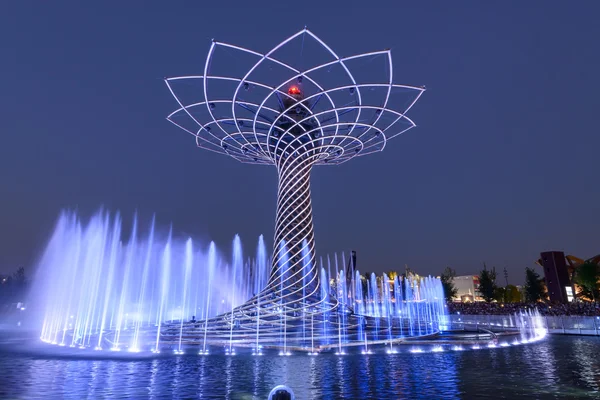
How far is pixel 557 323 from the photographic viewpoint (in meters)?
28.2

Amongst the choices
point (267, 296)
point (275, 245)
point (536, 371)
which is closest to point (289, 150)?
point (275, 245)

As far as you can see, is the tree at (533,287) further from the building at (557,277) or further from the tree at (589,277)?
the tree at (589,277)

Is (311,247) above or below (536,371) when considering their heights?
above

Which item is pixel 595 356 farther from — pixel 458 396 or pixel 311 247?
pixel 311 247

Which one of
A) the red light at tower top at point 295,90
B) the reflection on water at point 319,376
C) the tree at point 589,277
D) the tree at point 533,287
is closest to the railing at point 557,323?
the reflection on water at point 319,376

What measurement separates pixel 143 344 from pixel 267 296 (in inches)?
334

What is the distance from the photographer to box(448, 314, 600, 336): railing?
25.8m

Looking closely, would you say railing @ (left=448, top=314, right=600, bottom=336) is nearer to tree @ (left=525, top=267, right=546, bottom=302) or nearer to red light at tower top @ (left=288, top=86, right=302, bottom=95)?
red light at tower top @ (left=288, top=86, right=302, bottom=95)

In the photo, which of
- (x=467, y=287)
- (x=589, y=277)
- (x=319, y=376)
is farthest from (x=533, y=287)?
(x=319, y=376)

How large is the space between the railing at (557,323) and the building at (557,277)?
165 feet

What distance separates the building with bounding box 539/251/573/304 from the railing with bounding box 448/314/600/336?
5020cm

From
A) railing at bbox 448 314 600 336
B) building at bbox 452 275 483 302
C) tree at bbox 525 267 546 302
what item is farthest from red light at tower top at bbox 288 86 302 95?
building at bbox 452 275 483 302

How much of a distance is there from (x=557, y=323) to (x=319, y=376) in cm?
2537

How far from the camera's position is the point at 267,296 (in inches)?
1039
